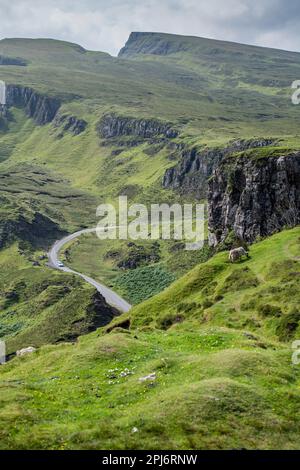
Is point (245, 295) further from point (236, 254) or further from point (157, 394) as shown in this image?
point (157, 394)

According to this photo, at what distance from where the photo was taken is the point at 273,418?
35.5 meters

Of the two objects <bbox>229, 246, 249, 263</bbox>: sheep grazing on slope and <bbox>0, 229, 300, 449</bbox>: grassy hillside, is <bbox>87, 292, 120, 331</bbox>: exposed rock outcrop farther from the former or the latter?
<bbox>0, 229, 300, 449</bbox>: grassy hillside

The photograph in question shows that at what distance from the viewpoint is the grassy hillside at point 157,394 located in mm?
32938

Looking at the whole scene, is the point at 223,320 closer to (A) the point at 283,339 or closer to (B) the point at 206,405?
(A) the point at 283,339

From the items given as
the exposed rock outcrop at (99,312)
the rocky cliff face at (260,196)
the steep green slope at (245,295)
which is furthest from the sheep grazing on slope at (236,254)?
the exposed rock outcrop at (99,312)

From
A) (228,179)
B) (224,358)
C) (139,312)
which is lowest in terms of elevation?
(139,312)

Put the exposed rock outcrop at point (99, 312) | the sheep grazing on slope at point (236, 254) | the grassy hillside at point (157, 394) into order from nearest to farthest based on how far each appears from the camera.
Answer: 1. the grassy hillside at point (157, 394)
2. the sheep grazing on slope at point (236, 254)
3. the exposed rock outcrop at point (99, 312)

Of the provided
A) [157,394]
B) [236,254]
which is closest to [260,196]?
[236,254]

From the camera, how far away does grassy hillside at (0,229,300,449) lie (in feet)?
108

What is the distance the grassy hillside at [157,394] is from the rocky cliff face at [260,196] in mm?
63875

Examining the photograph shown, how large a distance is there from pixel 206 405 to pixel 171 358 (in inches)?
458

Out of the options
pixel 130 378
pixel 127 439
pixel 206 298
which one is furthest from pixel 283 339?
Result: pixel 127 439

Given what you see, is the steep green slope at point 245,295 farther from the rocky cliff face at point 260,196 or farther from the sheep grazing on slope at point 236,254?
the rocky cliff face at point 260,196

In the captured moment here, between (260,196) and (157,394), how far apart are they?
98.0 meters
